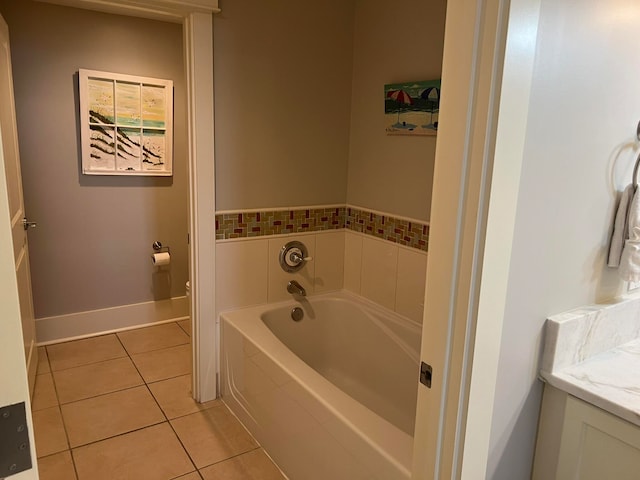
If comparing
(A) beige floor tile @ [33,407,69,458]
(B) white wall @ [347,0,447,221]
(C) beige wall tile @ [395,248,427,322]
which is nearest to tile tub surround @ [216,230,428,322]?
(C) beige wall tile @ [395,248,427,322]

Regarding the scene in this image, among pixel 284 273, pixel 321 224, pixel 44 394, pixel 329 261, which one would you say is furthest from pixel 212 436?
pixel 321 224

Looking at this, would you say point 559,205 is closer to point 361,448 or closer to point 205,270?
point 361,448

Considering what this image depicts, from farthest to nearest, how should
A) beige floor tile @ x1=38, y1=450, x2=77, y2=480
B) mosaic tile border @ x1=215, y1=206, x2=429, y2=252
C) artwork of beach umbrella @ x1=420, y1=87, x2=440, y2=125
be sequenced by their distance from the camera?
1. mosaic tile border @ x1=215, y1=206, x2=429, y2=252
2. artwork of beach umbrella @ x1=420, y1=87, x2=440, y2=125
3. beige floor tile @ x1=38, y1=450, x2=77, y2=480

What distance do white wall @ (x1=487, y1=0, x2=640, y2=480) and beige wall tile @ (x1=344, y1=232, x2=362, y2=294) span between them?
5.18 feet

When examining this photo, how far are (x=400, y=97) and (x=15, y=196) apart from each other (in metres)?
2.11

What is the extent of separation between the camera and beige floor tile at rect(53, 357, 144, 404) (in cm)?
270

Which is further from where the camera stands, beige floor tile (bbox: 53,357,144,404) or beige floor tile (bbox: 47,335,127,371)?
beige floor tile (bbox: 47,335,127,371)

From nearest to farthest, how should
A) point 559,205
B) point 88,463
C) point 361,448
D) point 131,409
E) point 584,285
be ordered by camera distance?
1. point 559,205
2. point 584,285
3. point 361,448
4. point 88,463
5. point 131,409

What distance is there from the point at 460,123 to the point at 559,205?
40cm

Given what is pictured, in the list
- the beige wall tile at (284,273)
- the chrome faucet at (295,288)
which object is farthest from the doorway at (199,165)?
the chrome faucet at (295,288)

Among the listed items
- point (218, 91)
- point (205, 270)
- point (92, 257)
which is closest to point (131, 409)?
point (205, 270)

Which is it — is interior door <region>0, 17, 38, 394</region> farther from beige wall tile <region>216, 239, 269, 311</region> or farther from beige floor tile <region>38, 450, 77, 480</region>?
beige wall tile <region>216, 239, 269, 311</region>

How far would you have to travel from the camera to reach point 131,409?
256 centimetres

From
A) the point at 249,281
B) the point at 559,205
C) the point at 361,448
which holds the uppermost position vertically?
the point at 559,205
